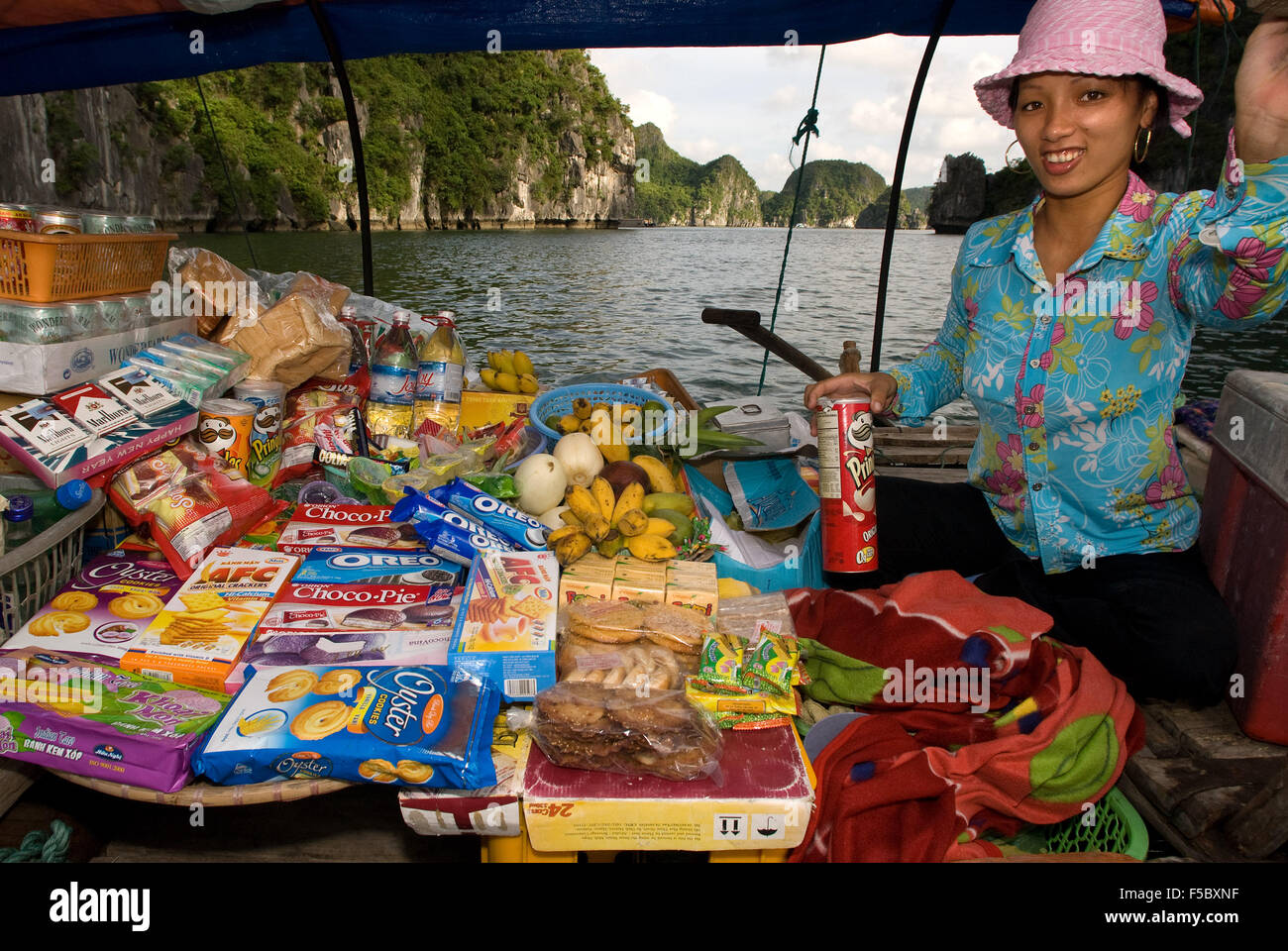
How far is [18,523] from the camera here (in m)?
2.25

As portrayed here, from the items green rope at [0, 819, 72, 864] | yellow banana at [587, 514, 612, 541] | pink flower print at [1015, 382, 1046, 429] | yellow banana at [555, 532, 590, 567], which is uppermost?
pink flower print at [1015, 382, 1046, 429]

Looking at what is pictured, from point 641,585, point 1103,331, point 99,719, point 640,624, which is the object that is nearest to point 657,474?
point 641,585

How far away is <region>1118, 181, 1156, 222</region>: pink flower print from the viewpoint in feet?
7.50

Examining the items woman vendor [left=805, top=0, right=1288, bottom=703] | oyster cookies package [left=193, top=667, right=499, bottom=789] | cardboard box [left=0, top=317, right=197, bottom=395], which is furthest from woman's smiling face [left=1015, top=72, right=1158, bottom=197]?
cardboard box [left=0, top=317, right=197, bottom=395]

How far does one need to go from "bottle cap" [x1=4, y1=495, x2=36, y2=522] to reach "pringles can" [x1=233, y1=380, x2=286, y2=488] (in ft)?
2.65

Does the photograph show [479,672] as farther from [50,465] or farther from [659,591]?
[50,465]

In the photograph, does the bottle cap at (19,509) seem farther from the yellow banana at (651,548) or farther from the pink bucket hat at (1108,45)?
the pink bucket hat at (1108,45)

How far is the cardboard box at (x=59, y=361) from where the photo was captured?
250 cm

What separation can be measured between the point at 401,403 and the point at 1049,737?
2.78m

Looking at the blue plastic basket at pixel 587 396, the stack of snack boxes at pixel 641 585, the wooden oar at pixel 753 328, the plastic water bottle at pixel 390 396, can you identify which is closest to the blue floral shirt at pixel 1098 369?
the stack of snack boxes at pixel 641 585

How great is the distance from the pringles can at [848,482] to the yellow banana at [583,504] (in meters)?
0.76

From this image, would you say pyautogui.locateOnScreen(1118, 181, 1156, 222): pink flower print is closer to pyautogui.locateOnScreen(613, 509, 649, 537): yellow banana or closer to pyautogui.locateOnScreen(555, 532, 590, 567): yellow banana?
pyautogui.locateOnScreen(613, 509, 649, 537): yellow banana

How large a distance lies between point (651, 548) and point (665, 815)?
989mm

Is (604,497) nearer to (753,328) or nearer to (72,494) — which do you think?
(72,494)
